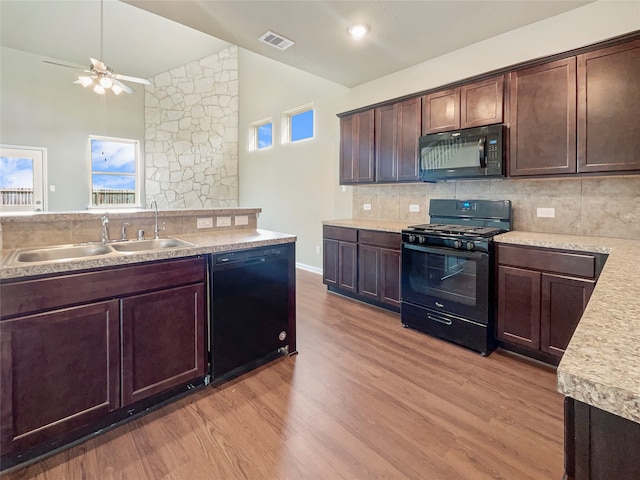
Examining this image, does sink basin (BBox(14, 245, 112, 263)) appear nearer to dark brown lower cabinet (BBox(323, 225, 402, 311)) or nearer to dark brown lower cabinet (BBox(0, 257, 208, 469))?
dark brown lower cabinet (BBox(0, 257, 208, 469))

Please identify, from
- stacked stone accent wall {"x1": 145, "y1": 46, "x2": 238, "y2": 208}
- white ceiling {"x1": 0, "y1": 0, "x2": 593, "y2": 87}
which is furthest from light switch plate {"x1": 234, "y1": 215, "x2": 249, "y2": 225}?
stacked stone accent wall {"x1": 145, "y1": 46, "x2": 238, "y2": 208}

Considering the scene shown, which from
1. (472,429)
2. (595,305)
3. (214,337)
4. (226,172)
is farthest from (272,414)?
(226,172)

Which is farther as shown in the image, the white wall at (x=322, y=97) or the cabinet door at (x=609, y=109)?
the white wall at (x=322, y=97)

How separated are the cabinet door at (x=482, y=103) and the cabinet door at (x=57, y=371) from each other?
3.12m

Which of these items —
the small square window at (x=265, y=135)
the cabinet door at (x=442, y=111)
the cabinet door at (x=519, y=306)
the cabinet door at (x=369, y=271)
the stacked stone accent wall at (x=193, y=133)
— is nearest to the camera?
the cabinet door at (x=519, y=306)

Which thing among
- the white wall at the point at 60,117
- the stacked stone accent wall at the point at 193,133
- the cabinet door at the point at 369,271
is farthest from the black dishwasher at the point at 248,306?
the white wall at the point at 60,117

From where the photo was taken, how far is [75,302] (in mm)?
1640

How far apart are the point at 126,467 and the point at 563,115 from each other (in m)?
3.54

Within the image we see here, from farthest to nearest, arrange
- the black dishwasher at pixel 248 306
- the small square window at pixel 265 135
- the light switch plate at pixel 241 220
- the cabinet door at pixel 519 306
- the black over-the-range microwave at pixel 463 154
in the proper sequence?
1. the small square window at pixel 265 135
2. the light switch plate at pixel 241 220
3. the black over-the-range microwave at pixel 463 154
4. the cabinet door at pixel 519 306
5. the black dishwasher at pixel 248 306

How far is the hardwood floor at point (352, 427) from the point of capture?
5.08 feet

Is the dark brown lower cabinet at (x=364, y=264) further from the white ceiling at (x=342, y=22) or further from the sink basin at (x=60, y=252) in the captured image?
the sink basin at (x=60, y=252)

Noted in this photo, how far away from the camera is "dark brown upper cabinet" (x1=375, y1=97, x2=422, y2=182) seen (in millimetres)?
3461

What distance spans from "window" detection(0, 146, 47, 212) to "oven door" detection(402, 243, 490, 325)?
729 cm

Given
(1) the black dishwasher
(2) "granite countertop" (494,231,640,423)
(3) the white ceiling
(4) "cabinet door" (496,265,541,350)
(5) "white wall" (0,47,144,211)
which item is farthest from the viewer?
(5) "white wall" (0,47,144,211)
